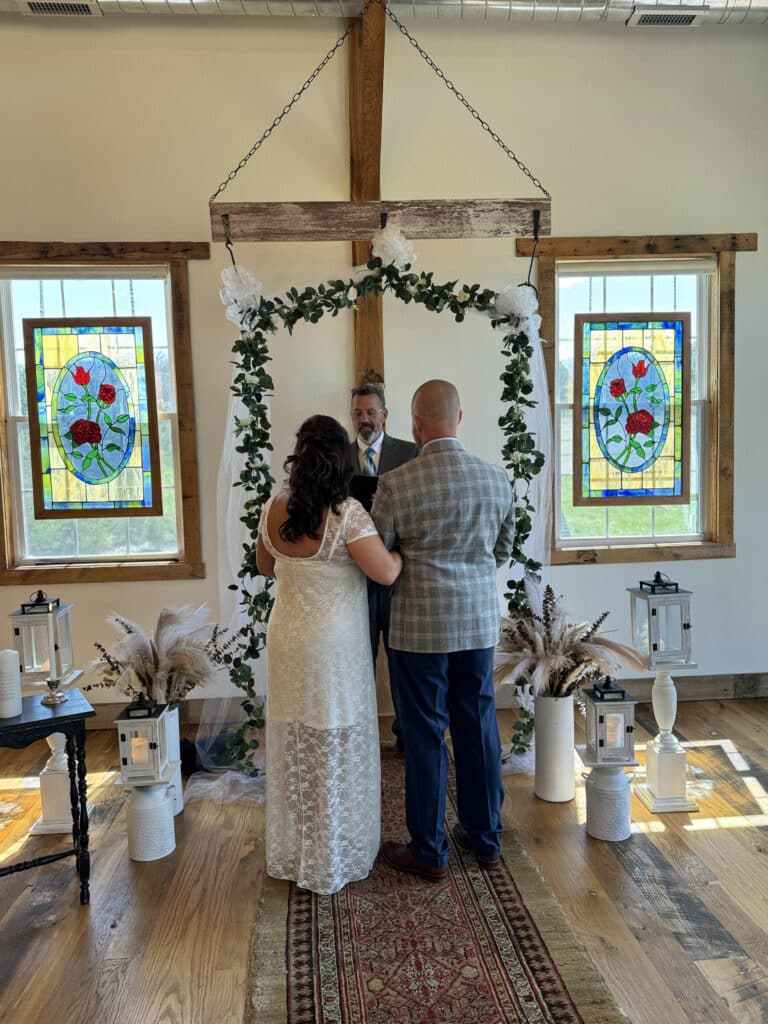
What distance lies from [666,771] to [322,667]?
1689 millimetres

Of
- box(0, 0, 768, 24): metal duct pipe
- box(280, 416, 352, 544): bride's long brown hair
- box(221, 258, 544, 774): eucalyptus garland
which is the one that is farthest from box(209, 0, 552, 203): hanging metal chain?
box(280, 416, 352, 544): bride's long brown hair

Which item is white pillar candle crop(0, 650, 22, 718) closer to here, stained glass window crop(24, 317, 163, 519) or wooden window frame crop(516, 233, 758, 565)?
stained glass window crop(24, 317, 163, 519)

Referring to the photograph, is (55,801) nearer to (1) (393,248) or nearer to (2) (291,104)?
(1) (393,248)

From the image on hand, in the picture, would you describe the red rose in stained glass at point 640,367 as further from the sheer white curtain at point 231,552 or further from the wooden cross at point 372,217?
the sheer white curtain at point 231,552

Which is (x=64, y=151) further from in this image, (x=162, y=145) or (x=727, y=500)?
(x=727, y=500)

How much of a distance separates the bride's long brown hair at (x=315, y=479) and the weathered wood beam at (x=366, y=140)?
6.16ft

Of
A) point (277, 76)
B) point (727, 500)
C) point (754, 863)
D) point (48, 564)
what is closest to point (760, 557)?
point (727, 500)

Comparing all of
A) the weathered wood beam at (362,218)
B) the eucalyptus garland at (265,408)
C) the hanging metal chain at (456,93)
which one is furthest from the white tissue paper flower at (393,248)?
the hanging metal chain at (456,93)

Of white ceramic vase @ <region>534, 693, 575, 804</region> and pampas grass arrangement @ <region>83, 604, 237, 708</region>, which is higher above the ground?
pampas grass arrangement @ <region>83, 604, 237, 708</region>

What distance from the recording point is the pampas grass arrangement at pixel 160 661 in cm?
336

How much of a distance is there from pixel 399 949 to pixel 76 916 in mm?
1100

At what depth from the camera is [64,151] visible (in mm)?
4262

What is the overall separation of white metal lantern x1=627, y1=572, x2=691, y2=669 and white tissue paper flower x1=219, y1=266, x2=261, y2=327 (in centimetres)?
210

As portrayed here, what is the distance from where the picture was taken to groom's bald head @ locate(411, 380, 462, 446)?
105 inches
